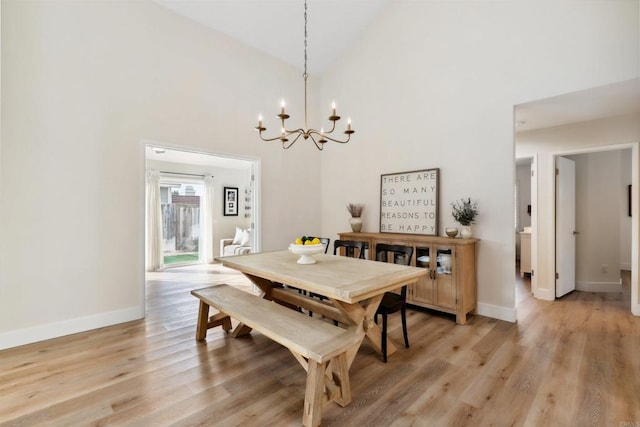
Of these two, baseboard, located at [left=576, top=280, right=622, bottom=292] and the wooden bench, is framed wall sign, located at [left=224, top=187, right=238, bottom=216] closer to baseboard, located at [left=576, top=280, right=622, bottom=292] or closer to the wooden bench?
the wooden bench

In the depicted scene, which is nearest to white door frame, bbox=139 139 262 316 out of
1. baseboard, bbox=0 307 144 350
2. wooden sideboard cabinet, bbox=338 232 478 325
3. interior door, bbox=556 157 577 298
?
baseboard, bbox=0 307 144 350

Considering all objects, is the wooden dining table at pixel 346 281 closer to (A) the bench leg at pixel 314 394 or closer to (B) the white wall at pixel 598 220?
(A) the bench leg at pixel 314 394

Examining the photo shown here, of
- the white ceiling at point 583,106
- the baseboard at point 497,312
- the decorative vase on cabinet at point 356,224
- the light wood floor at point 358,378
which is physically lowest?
the light wood floor at point 358,378

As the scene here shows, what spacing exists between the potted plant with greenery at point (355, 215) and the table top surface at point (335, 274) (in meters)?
1.59

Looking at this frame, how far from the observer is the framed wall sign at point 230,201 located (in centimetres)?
777

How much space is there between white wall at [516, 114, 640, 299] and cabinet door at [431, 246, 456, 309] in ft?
5.98

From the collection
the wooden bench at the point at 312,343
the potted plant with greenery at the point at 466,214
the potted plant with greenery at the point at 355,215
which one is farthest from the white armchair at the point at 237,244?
the potted plant with greenery at the point at 466,214

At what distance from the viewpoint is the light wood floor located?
1805mm

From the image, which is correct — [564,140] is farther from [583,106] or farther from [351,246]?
[351,246]

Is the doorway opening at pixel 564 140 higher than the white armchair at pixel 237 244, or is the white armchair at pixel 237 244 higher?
the doorway opening at pixel 564 140

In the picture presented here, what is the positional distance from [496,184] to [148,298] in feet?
15.7

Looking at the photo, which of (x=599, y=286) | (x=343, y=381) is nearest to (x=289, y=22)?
(x=343, y=381)

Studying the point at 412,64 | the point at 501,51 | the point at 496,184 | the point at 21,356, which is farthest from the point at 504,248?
the point at 21,356

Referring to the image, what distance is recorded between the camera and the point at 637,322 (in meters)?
3.22
